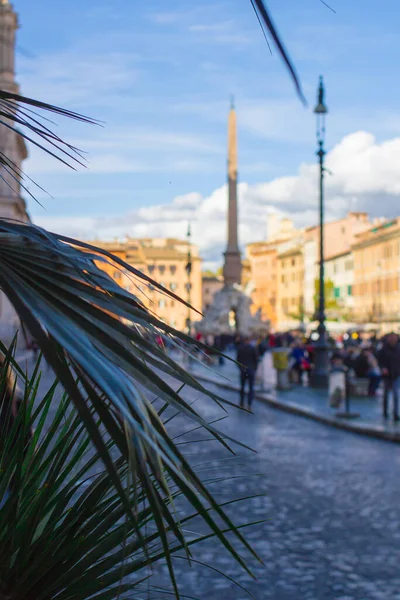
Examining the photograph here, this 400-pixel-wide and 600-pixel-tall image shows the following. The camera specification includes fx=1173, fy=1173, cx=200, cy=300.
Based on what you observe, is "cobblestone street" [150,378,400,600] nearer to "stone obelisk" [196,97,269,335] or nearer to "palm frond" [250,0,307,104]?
"palm frond" [250,0,307,104]

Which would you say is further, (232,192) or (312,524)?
(232,192)

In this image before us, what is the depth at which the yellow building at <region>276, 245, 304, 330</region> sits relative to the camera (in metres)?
150

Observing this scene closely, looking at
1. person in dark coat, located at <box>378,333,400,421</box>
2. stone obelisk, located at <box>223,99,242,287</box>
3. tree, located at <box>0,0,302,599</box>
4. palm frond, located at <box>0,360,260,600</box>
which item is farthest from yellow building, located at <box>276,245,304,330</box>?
tree, located at <box>0,0,302,599</box>

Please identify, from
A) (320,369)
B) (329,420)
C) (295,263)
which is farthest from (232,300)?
(329,420)

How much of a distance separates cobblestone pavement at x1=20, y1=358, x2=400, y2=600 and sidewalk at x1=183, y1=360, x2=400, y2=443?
110cm

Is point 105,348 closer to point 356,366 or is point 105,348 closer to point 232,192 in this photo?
point 356,366

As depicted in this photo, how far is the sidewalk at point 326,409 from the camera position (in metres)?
18.3

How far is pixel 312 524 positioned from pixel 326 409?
43.9 feet

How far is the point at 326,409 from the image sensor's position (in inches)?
912

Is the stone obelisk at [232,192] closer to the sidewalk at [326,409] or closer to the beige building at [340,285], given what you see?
the beige building at [340,285]

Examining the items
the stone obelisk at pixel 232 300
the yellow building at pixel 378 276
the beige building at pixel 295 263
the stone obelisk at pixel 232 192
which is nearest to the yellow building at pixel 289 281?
the beige building at pixel 295 263

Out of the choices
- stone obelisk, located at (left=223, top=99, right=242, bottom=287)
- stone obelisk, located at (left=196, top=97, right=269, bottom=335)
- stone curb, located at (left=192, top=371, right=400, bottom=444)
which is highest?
stone obelisk, located at (left=223, top=99, right=242, bottom=287)

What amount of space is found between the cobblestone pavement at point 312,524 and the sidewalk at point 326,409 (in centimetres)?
110

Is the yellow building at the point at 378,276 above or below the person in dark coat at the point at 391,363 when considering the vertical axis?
above
